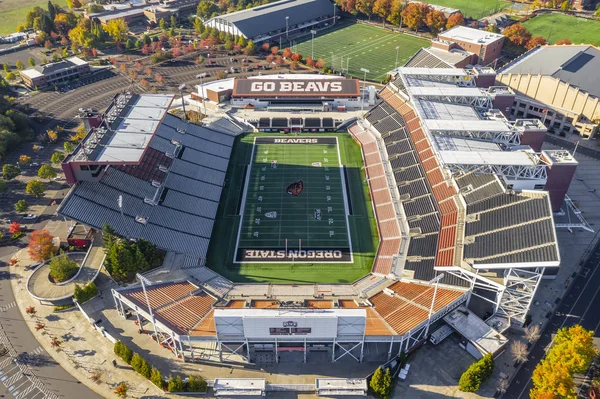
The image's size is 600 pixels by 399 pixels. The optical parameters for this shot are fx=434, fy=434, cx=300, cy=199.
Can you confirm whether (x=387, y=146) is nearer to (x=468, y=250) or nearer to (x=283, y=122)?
(x=283, y=122)

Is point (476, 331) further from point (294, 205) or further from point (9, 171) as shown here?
point (9, 171)

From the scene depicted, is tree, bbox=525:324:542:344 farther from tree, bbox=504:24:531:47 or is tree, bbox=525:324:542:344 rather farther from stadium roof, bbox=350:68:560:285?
tree, bbox=504:24:531:47

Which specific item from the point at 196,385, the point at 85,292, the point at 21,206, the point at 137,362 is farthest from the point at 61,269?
the point at 196,385

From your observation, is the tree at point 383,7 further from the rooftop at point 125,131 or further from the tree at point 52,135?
the tree at point 52,135

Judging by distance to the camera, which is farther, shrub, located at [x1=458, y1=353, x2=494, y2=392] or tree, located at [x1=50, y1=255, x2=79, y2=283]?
tree, located at [x1=50, y1=255, x2=79, y2=283]

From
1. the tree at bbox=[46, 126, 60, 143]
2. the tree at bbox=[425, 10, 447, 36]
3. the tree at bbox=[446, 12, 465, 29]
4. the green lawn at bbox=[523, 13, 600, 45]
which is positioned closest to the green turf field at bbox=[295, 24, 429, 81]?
the tree at bbox=[425, 10, 447, 36]

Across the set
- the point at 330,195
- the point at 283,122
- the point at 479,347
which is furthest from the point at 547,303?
the point at 283,122
